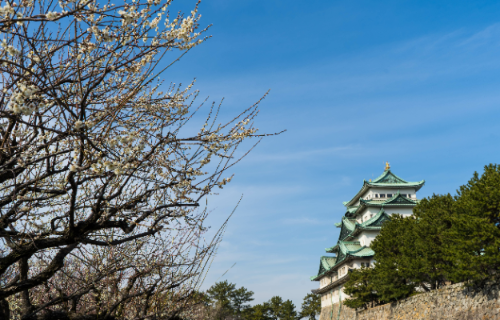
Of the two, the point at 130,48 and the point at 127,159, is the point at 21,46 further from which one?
the point at 127,159

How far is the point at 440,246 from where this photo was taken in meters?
20.3

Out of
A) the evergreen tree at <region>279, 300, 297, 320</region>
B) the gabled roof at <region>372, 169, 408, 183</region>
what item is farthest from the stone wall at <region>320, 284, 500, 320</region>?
the evergreen tree at <region>279, 300, 297, 320</region>

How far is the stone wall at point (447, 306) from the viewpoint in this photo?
16600 mm

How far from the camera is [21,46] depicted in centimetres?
435

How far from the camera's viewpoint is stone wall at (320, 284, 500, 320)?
54.5 ft

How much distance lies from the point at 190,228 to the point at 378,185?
1458 inches

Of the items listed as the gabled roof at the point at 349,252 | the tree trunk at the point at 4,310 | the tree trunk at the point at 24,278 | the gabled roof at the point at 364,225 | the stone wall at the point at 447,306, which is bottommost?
the tree trunk at the point at 4,310

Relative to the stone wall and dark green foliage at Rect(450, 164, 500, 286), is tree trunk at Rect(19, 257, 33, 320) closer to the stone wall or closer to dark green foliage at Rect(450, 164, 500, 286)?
dark green foliage at Rect(450, 164, 500, 286)

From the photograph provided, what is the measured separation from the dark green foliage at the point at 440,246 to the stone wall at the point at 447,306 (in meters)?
0.53

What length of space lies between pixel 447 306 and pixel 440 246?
9.38 ft

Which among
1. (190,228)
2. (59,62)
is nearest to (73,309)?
(190,228)

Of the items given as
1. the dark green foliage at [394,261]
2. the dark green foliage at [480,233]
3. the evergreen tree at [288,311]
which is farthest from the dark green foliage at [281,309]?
the dark green foliage at [480,233]

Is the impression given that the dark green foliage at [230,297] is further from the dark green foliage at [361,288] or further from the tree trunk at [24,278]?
the tree trunk at [24,278]

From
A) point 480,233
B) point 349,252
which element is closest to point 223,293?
point 349,252
